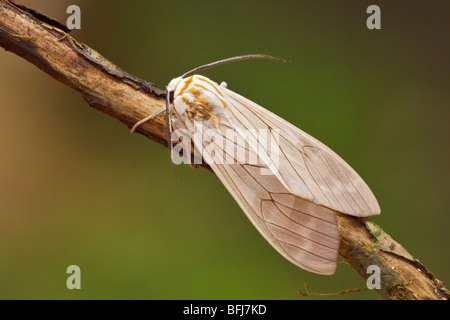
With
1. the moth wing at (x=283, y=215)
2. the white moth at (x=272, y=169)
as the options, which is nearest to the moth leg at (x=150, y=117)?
the white moth at (x=272, y=169)

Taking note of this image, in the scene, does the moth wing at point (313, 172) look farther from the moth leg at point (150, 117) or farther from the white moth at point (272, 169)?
the moth leg at point (150, 117)

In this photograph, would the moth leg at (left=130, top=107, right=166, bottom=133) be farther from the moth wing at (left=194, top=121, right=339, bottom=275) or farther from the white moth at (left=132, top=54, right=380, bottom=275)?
the moth wing at (left=194, top=121, right=339, bottom=275)

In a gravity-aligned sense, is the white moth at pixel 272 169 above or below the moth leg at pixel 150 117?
below

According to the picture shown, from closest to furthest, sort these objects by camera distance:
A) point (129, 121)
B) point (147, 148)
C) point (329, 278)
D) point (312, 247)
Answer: point (312, 247) → point (129, 121) → point (329, 278) → point (147, 148)

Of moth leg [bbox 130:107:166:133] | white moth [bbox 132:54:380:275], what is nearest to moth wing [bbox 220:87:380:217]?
white moth [bbox 132:54:380:275]

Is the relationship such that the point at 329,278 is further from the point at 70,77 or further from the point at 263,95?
the point at 70,77

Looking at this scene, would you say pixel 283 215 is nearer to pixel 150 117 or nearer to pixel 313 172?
pixel 313 172

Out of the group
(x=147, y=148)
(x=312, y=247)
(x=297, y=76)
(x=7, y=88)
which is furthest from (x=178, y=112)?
(x=7, y=88)
